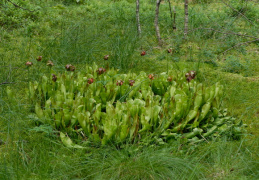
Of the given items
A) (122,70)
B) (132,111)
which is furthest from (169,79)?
(122,70)

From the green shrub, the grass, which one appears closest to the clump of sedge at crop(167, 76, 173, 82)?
the green shrub

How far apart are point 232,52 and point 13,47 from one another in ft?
13.7

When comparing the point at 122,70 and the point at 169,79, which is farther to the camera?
the point at 122,70

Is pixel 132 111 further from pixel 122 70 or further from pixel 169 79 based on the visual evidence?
pixel 122 70

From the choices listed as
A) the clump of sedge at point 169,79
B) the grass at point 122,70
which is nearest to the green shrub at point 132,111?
the clump of sedge at point 169,79

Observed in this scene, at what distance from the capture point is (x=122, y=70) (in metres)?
4.90

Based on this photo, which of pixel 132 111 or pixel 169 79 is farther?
pixel 169 79

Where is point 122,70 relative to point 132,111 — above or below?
above

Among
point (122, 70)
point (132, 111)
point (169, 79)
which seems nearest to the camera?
point (132, 111)

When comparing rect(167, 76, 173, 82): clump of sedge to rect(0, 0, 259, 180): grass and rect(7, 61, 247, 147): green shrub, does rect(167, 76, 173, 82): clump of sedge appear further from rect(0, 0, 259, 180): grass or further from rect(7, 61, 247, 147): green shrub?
rect(0, 0, 259, 180): grass

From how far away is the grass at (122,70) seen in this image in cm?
273

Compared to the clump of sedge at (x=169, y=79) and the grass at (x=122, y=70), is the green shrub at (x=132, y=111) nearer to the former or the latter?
the clump of sedge at (x=169, y=79)

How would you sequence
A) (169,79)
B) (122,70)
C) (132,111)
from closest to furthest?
(132,111) < (169,79) < (122,70)

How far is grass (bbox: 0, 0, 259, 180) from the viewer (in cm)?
273
